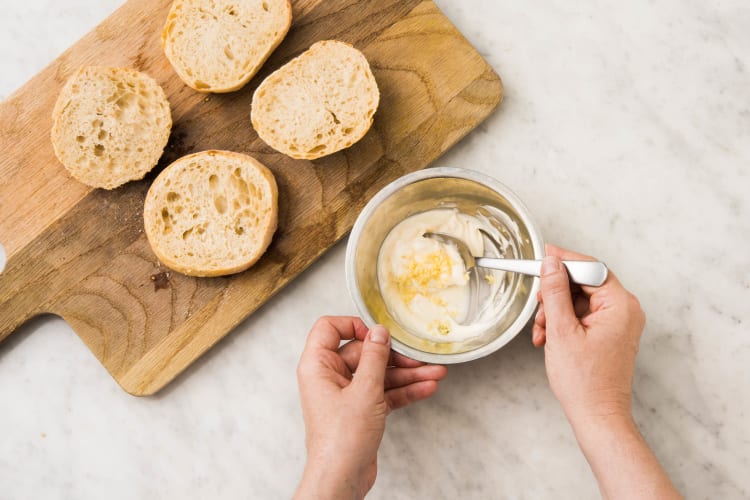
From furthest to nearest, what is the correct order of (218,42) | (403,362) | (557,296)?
(218,42) → (403,362) → (557,296)

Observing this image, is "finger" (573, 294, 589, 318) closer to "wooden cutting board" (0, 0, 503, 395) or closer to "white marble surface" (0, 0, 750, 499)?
"white marble surface" (0, 0, 750, 499)

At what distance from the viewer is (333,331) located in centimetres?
190

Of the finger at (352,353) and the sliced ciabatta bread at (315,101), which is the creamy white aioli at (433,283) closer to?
the finger at (352,353)

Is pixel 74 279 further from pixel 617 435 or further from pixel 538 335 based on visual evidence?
pixel 617 435

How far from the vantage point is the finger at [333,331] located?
1.87 meters

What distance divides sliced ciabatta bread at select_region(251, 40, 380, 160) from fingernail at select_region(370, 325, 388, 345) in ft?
2.03

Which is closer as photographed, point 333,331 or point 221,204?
point 333,331

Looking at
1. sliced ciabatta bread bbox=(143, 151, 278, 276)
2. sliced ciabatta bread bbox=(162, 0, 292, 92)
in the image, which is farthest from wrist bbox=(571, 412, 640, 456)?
sliced ciabatta bread bbox=(162, 0, 292, 92)

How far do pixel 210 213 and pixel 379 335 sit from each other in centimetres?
72

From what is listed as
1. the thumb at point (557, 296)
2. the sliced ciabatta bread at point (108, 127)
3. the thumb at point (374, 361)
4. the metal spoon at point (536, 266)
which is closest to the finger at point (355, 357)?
the thumb at point (374, 361)

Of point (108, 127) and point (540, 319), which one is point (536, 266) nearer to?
point (540, 319)

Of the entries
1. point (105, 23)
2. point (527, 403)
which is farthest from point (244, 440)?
point (105, 23)

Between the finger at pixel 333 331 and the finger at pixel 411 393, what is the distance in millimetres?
201

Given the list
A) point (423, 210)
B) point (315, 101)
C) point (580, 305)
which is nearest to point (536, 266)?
point (580, 305)
